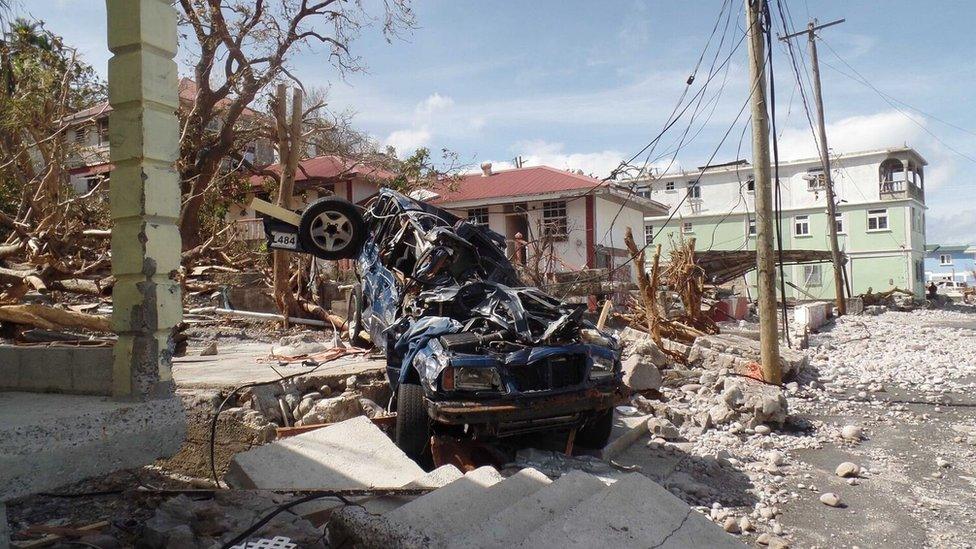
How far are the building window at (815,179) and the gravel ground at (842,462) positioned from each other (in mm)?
30917

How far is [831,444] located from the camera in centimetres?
756

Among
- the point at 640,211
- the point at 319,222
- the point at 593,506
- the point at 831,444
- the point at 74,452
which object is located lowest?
the point at 831,444

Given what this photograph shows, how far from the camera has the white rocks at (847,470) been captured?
640 centimetres

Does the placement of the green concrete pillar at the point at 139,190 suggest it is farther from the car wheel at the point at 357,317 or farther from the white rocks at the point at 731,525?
the car wheel at the point at 357,317

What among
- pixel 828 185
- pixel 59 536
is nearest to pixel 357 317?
pixel 59 536

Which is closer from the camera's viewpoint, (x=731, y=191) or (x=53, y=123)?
(x=53, y=123)

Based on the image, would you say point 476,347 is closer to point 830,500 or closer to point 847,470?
point 830,500

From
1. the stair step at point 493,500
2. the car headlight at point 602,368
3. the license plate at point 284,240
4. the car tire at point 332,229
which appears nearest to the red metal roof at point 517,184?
the license plate at point 284,240

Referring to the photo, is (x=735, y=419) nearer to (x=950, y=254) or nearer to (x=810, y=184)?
(x=810, y=184)

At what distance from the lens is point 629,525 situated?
298cm

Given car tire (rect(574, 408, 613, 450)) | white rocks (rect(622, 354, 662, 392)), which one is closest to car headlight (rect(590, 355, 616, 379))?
car tire (rect(574, 408, 613, 450))

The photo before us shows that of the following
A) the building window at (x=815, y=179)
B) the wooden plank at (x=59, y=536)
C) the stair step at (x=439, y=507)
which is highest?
the building window at (x=815, y=179)

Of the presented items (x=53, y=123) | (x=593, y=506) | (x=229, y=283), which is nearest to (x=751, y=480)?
(x=593, y=506)

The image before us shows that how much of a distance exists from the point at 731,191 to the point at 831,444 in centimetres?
3785
